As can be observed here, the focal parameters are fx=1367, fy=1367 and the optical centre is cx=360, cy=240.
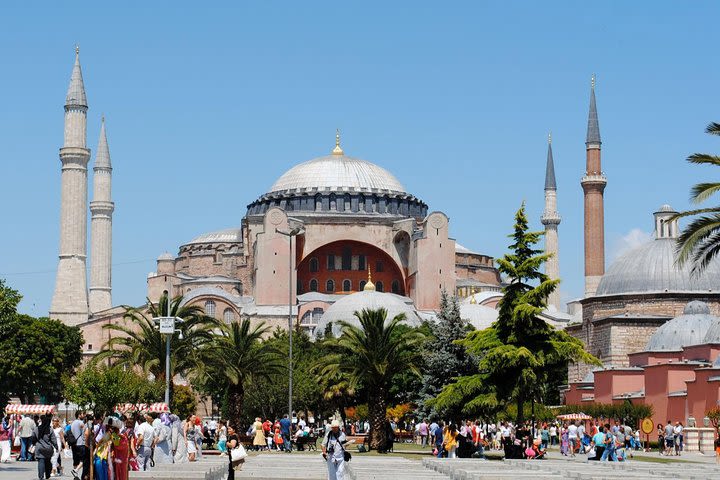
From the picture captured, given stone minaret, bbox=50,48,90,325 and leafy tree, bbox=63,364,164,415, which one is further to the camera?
stone minaret, bbox=50,48,90,325

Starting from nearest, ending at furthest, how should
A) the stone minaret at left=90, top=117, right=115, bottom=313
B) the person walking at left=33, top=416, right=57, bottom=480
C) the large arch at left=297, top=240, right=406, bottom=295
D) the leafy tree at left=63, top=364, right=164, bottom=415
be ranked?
the person walking at left=33, top=416, right=57, bottom=480 < the leafy tree at left=63, top=364, right=164, bottom=415 < the stone minaret at left=90, top=117, right=115, bottom=313 < the large arch at left=297, top=240, right=406, bottom=295

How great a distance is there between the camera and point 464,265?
3602 inches

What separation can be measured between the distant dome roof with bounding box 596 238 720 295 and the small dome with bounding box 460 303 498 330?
720cm

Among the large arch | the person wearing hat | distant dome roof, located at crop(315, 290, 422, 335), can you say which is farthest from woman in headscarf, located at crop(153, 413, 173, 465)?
the large arch

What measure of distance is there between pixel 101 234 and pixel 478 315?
24.7m

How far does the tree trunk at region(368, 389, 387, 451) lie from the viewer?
36594 mm

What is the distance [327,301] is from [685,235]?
184 feet

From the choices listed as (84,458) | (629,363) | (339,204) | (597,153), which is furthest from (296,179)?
(84,458)

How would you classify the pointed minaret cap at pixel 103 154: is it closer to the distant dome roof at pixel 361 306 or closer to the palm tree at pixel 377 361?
the distant dome roof at pixel 361 306

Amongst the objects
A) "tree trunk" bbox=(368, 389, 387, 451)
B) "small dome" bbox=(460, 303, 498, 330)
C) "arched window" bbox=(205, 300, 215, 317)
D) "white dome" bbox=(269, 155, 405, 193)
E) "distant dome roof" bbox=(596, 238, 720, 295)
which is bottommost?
"tree trunk" bbox=(368, 389, 387, 451)

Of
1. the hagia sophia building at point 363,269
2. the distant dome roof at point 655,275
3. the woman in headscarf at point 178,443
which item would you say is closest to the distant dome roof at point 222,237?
the hagia sophia building at point 363,269

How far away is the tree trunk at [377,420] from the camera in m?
36.6

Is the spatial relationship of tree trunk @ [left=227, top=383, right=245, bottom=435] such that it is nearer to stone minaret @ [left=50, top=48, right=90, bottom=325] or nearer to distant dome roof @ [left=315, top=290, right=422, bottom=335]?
distant dome roof @ [left=315, top=290, right=422, bottom=335]

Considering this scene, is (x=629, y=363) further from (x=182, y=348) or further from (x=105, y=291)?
(x=105, y=291)
